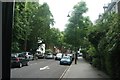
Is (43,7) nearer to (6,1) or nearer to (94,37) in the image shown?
(94,37)

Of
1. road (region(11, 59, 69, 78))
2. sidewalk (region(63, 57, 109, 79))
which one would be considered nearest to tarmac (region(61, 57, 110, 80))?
sidewalk (region(63, 57, 109, 79))

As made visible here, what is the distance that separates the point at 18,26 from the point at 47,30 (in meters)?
32.2

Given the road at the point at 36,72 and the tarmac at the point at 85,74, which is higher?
the road at the point at 36,72

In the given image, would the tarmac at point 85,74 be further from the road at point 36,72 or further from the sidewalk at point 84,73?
the road at point 36,72

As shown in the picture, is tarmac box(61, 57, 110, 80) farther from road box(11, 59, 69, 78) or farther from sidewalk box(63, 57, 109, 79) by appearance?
road box(11, 59, 69, 78)

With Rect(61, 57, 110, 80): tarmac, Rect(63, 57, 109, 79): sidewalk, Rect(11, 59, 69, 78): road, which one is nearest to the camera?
Rect(61, 57, 110, 80): tarmac

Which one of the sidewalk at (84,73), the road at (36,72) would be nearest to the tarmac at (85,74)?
the sidewalk at (84,73)

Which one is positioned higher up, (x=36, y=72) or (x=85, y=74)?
(x=36, y=72)

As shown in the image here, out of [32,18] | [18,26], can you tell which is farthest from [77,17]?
[18,26]

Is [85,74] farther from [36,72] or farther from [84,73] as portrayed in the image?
[36,72]

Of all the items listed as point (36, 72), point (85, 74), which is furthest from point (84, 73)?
point (36, 72)

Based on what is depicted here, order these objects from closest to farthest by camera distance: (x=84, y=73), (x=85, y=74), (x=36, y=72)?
1. (x=85, y=74)
2. (x=84, y=73)
3. (x=36, y=72)

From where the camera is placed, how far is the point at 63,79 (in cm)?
1609

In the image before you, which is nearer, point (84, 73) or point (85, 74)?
point (85, 74)
